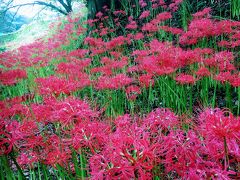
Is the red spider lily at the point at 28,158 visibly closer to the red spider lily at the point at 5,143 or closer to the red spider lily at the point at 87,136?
the red spider lily at the point at 5,143

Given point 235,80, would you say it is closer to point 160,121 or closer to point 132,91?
point 160,121

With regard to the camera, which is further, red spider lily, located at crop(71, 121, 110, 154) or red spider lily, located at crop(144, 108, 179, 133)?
red spider lily, located at crop(144, 108, 179, 133)

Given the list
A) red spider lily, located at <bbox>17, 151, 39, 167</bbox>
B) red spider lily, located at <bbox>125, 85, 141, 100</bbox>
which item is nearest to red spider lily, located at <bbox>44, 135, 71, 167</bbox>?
red spider lily, located at <bbox>17, 151, 39, 167</bbox>

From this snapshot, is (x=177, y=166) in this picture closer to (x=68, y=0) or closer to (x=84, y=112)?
(x=84, y=112)

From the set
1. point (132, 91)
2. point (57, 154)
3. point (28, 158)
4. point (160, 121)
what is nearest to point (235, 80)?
point (160, 121)

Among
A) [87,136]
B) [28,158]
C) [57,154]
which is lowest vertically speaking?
[28,158]

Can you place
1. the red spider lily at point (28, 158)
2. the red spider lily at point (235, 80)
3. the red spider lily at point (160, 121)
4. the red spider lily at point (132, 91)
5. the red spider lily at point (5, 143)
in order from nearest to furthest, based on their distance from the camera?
the red spider lily at point (5, 143)
the red spider lily at point (160, 121)
the red spider lily at point (28, 158)
the red spider lily at point (235, 80)
the red spider lily at point (132, 91)

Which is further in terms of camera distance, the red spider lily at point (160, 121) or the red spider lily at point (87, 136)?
the red spider lily at point (160, 121)

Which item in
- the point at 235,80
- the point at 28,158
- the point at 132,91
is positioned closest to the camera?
the point at 28,158

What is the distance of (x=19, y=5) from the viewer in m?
12.9

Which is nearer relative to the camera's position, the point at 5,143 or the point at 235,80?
the point at 5,143

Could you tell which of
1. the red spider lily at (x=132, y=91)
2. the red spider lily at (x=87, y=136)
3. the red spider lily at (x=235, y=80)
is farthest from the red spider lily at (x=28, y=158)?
the red spider lily at (x=235, y=80)

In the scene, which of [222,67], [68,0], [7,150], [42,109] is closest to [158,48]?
[222,67]

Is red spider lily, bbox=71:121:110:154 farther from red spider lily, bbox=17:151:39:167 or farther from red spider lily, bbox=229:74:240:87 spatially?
red spider lily, bbox=229:74:240:87
